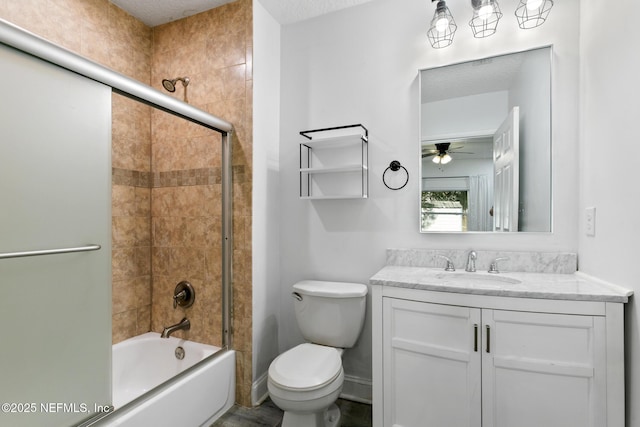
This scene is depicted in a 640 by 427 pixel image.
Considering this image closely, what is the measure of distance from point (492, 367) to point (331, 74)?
6.29ft

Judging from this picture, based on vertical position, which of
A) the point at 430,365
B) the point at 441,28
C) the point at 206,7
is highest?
the point at 206,7

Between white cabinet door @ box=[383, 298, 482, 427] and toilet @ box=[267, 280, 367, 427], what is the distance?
0.29 meters

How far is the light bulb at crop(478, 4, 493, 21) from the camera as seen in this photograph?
5.15ft

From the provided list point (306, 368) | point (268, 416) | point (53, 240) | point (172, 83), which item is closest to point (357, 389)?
point (268, 416)

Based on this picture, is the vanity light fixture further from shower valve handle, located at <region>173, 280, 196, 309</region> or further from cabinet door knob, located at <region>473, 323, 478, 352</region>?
shower valve handle, located at <region>173, 280, 196, 309</region>

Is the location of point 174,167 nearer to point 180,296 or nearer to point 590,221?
point 180,296

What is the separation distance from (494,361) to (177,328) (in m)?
1.87

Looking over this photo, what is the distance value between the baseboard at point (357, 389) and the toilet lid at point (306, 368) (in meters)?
0.45

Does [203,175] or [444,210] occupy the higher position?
[203,175]

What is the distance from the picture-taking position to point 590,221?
144 cm

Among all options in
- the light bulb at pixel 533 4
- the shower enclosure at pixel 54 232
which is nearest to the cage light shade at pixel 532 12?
the light bulb at pixel 533 4

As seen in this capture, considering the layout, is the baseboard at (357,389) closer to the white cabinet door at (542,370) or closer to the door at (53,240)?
the white cabinet door at (542,370)

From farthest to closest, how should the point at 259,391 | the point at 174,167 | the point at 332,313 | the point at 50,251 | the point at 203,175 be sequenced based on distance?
the point at 174,167
the point at 203,175
the point at 259,391
the point at 332,313
the point at 50,251

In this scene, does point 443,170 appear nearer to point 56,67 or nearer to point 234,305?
point 234,305
